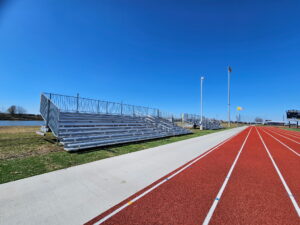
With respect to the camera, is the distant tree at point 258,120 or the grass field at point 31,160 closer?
the grass field at point 31,160

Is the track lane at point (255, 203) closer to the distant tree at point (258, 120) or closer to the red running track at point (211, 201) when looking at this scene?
the red running track at point (211, 201)

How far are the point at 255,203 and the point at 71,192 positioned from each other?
423 centimetres

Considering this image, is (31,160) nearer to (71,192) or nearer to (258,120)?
(71,192)

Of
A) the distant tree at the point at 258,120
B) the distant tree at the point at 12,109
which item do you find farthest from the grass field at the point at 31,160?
the distant tree at the point at 258,120

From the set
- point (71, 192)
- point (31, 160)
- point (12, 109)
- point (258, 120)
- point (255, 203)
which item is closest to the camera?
point (255, 203)

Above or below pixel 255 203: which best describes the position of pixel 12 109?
above

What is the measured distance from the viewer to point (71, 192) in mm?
3365

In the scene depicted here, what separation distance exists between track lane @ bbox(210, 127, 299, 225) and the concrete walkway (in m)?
1.96

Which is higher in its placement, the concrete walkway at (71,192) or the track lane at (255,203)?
the concrete walkway at (71,192)

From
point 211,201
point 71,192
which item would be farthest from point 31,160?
point 211,201

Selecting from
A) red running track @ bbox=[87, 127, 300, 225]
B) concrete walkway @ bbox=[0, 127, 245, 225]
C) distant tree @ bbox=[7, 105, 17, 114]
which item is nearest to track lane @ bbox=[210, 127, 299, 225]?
red running track @ bbox=[87, 127, 300, 225]

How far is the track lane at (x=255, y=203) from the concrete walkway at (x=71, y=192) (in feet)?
6.43

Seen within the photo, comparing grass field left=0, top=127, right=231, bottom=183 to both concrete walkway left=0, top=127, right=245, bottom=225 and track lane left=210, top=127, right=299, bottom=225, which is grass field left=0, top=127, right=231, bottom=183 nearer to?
concrete walkway left=0, top=127, right=245, bottom=225

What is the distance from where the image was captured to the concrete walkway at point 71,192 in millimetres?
2568
